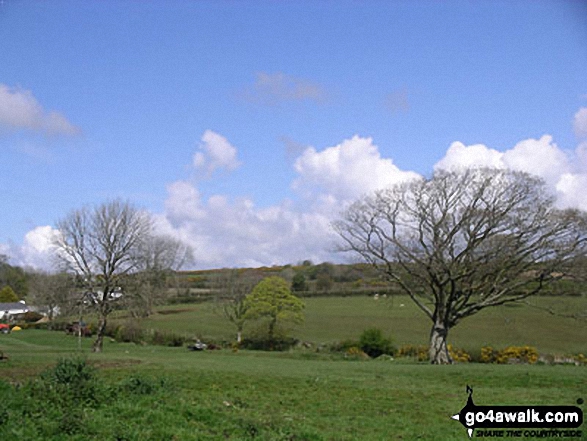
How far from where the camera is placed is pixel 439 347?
3322 cm

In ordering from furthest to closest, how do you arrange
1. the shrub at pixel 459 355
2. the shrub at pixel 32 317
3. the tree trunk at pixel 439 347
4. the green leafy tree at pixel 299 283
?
the shrub at pixel 32 317 → the green leafy tree at pixel 299 283 → the shrub at pixel 459 355 → the tree trunk at pixel 439 347

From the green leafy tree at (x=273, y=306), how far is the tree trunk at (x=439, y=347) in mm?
24320

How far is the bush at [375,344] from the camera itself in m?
43.6

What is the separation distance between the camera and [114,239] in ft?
144

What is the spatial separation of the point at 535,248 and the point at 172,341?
3719 cm

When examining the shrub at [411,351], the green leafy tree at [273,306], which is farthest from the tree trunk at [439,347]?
the green leafy tree at [273,306]

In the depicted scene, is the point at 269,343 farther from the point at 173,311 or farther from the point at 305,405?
the point at 305,405

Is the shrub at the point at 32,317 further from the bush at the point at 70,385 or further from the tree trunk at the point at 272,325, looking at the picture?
the bush at the point at 70,385

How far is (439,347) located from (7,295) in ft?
305

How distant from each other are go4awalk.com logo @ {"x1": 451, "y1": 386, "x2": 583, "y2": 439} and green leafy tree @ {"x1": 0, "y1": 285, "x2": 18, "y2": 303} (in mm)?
104731

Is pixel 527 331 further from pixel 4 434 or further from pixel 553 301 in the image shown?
pixel 4 434

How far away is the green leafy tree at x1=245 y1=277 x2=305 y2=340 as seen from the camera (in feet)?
184

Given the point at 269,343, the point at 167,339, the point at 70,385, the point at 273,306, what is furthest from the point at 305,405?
the point at 167,339

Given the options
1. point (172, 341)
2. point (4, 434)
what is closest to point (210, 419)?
point (4, 434)
